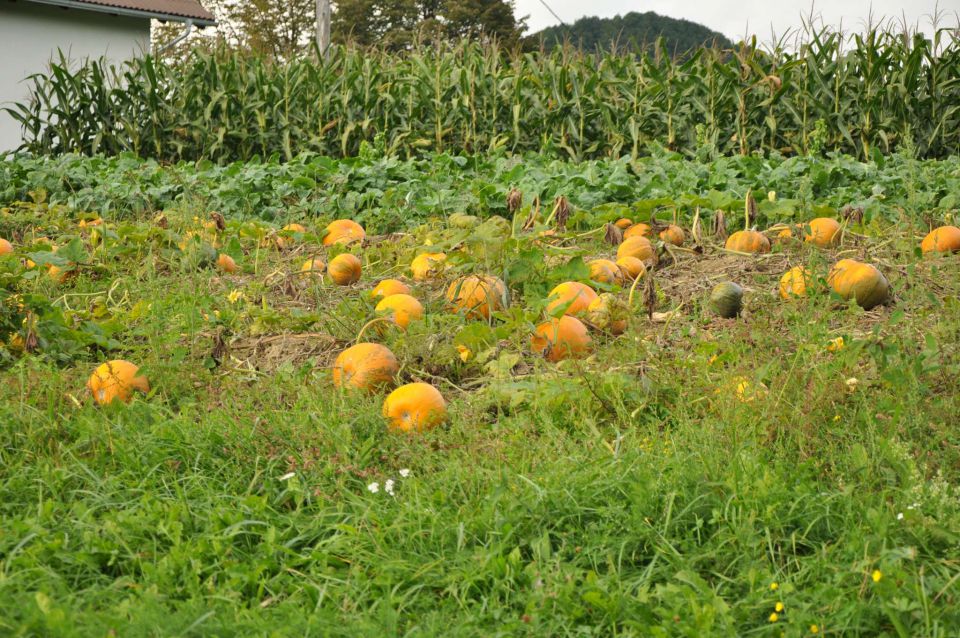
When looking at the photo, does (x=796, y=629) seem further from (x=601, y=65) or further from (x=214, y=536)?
(x=601, y=65)

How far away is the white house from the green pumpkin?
17285mm

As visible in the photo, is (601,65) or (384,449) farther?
(601,65)

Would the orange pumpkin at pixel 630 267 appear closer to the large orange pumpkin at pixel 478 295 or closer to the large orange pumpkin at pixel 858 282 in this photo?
the large orange pumpkin at pixel 478 295

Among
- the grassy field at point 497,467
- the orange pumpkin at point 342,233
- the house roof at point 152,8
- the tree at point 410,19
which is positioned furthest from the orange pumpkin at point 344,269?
the tree at point 410,19

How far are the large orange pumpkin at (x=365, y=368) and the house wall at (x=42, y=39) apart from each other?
57.9ft

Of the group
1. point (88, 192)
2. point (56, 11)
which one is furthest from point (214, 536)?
point (56, 11)

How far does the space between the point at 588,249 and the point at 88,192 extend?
4354mm

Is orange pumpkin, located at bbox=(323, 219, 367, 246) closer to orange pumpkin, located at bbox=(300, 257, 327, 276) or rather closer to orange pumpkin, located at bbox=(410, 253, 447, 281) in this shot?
orange pumpkin, located at bbox=(300, 257, 327, 276)

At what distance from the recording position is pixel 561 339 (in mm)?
3381

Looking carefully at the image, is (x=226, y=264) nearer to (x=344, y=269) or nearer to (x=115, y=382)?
(x=344, y=269)

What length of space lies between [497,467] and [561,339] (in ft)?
3.08

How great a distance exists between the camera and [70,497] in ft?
8.24

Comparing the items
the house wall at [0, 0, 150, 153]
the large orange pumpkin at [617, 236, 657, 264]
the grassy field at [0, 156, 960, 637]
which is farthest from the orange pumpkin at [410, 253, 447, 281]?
the house wall at [0, 0, 150, 153]

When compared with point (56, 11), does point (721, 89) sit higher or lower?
lower
